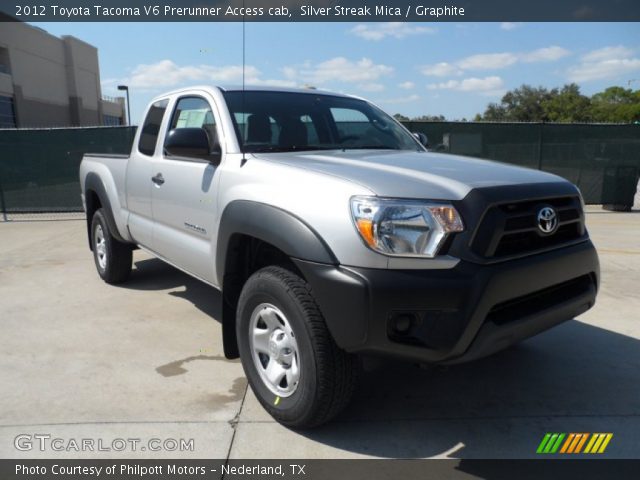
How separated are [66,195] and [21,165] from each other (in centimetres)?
112

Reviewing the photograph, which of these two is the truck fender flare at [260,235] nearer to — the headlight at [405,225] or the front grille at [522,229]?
the headlight at [405,225]

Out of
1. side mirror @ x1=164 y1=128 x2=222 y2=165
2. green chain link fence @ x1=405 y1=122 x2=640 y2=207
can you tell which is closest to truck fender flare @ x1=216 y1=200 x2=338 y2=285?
side mirror @ x1=164 y1=128 x2=222 y2=165

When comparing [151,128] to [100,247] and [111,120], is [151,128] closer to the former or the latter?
[100,247]

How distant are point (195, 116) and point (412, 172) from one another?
2.12 m

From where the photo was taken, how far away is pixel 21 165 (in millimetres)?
11477

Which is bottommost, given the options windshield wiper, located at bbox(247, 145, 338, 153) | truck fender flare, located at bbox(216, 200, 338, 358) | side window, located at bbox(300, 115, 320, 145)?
truck fender flare, located at bbox(216, 200, 338, 358)

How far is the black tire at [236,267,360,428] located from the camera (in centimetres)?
257

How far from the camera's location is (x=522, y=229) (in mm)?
2623

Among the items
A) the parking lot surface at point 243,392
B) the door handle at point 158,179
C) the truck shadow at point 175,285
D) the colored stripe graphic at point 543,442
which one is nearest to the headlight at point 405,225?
the parking lot surface at point 243,392

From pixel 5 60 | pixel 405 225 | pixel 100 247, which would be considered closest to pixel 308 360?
pixel 405 225

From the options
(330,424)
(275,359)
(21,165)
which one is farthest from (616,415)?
(21,165)

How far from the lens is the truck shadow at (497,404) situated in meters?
2.76

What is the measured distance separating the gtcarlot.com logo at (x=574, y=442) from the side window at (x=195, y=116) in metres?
2.72

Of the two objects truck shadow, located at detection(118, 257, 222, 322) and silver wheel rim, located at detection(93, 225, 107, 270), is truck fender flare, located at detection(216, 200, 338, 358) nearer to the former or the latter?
truck shadow, located at detection(118, 257, 222, 322)
